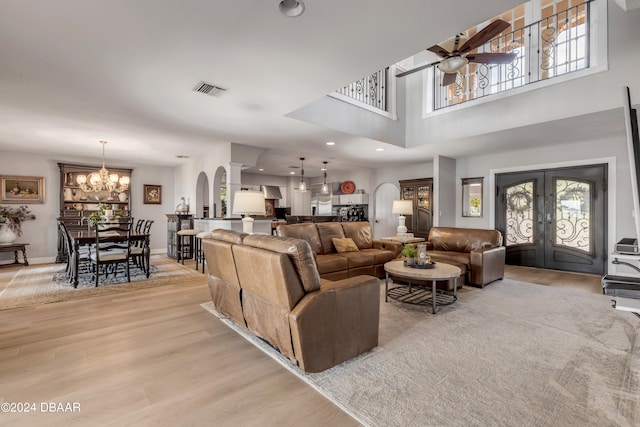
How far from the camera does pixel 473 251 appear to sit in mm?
4523

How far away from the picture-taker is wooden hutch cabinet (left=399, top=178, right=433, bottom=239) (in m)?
7.62

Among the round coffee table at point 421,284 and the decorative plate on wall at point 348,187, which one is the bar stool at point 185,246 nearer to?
the round coffee table at point 421,284

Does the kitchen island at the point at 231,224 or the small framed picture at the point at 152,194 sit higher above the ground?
the small framed picture at the point at 152,194

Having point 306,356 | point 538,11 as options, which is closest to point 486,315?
point 306,356

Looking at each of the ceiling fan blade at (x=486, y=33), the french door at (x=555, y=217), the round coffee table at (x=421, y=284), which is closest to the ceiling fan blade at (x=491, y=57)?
the ceiling fan blade at (x=486, y=33)

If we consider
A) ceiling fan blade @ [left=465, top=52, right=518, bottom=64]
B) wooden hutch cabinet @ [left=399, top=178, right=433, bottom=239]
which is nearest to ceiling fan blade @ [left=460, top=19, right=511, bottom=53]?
ceiling fan blade @ [left=465, top=52, right=518, bottom=64]

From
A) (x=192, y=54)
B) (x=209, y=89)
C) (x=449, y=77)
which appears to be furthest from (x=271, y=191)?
(x=192, y=54)

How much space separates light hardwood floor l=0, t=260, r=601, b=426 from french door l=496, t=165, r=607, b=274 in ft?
20.1

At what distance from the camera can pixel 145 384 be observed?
1.97 metres

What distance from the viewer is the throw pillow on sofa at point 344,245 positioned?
4812 mm

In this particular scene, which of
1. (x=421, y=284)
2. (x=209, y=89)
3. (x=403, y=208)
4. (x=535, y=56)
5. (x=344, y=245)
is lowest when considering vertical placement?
(x=421, y=284)

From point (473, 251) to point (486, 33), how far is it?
295cm

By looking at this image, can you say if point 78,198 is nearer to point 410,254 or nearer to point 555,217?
point 410,254

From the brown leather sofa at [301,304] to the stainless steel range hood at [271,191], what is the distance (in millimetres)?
8008
